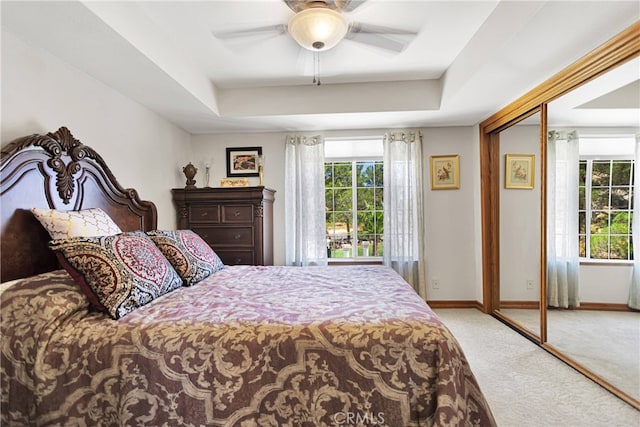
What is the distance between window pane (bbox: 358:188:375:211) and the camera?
158 inches

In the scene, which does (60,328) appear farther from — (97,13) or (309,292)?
(97,13)

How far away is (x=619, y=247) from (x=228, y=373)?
8.33 ft

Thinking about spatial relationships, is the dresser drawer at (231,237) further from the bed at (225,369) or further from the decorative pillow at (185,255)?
the bed at (225,369)

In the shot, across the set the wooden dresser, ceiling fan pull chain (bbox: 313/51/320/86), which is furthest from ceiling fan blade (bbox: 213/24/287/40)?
the wooden dresser

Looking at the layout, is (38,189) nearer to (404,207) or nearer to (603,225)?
(404,207)

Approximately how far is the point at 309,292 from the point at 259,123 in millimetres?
2374

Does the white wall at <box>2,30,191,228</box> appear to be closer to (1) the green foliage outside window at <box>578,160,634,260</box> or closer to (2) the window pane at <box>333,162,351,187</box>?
(2) the window pane at <box>333,162,351,187</box>

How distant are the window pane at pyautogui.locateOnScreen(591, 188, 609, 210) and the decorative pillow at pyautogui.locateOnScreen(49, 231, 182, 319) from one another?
2.90m

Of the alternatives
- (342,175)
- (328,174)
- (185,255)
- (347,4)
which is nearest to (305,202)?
(328,174)

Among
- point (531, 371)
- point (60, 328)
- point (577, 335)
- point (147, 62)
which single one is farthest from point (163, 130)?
point (577, 335)

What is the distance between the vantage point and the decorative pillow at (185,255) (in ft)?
6.70

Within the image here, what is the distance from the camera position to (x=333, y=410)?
3.85ft

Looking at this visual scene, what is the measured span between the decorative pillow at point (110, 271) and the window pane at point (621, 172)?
2.92 m

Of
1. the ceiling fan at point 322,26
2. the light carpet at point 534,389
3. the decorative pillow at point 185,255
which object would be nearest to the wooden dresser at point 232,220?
the decorative pillow at point 185,255
